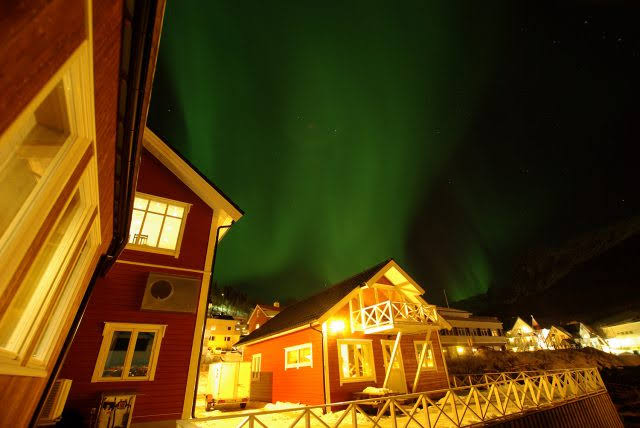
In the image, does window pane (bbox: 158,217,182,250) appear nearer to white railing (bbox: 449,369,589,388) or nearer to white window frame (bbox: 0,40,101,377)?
white window frame (bbox: 0,40,101,377)

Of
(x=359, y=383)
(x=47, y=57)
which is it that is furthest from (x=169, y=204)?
(x=359, y=383)

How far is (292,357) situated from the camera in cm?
1545

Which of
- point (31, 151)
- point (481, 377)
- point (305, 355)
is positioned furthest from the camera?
point (481, 377)

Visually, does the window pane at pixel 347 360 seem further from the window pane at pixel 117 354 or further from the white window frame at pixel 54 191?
the white window frame at pixel 54 191

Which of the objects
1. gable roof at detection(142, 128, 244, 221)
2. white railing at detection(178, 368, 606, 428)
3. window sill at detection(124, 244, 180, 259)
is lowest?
white railing at detection(178, 368, 606, 428)

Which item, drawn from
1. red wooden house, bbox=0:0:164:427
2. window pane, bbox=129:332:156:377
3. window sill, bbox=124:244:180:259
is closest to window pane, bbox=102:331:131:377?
window pane, bbox=129:332:156:377

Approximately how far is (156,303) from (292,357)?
864 centimetres

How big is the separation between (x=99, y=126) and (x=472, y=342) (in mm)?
56518

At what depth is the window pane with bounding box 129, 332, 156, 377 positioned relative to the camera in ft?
28.1

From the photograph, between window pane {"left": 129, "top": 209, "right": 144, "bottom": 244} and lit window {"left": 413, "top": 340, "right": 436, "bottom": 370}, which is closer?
window pane {"left": 129, "top": 209, "right": 144, "bottom": 244}

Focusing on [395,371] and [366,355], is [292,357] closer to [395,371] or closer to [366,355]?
[366,355]

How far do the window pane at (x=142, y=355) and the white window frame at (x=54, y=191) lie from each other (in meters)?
4.73

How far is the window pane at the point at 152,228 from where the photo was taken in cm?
1036

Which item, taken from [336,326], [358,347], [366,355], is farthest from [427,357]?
[336,326]
